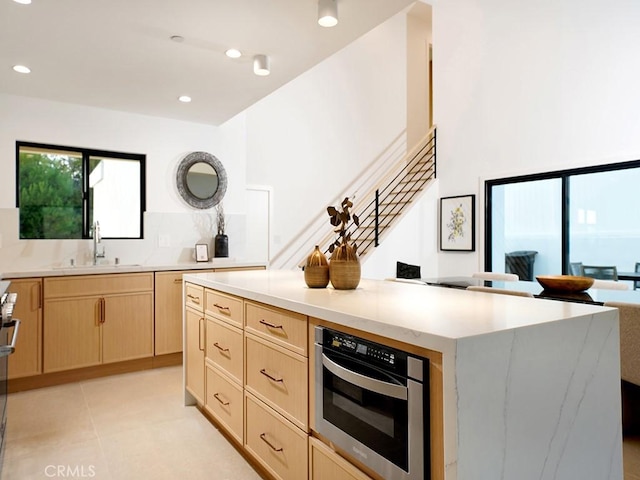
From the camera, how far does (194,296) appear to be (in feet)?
9.44

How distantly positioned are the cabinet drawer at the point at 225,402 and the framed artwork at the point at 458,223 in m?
3.96

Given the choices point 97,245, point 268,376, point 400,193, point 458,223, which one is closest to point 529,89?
point 458,223

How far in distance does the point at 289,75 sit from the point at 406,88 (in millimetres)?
4433

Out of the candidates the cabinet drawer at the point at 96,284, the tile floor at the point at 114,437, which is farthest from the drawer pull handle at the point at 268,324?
the cabinet drawer at the point at 96,284

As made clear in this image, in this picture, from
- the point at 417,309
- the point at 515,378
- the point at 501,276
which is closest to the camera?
the point at 515,378

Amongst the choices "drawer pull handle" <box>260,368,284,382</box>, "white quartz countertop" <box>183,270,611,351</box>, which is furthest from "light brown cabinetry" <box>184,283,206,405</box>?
"drawer pull handle" <box>260,368,284,382</box>

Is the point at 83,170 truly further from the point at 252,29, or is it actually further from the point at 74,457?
the point at 74,457

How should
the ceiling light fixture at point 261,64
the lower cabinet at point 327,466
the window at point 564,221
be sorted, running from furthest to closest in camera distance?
the window at point 564,221
the ceiling light fixture at point 261,64
the lower cabinet at point 327,466

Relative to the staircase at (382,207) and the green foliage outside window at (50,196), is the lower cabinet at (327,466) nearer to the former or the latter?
the green foliage outside window at (50,196)

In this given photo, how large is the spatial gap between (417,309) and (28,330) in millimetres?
3278

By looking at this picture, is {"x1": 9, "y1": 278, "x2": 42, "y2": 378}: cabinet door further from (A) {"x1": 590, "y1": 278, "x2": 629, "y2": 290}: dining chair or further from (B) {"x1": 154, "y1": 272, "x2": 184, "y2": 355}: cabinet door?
(A) {"x1": 590, "y1": 278, "x2": 629, "y2": 290}: dining chair

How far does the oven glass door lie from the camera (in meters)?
1.19

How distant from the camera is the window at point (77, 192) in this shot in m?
3.79

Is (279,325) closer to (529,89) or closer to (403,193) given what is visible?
(529,89)
